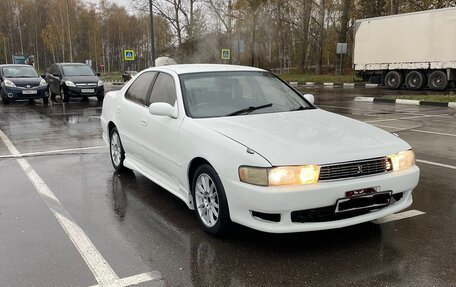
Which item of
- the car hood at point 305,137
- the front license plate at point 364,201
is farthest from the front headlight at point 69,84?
the front license plate at point 364,201

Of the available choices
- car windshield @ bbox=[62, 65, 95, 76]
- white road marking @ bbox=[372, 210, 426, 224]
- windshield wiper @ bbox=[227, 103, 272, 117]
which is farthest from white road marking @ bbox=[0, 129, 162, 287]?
car windshield @ bbox=[62, 65, 95, 76]

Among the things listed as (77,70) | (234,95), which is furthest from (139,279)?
(77,70)

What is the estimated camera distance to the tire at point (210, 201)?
3.80 metres

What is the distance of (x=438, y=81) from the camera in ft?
71.5

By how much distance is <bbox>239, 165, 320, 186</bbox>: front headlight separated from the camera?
11.4 ft

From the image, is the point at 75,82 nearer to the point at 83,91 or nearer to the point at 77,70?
the point at 83,91

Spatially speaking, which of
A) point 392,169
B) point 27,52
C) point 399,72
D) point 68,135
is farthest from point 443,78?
point 27,52

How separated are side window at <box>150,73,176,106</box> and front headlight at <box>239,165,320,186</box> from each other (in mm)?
1682

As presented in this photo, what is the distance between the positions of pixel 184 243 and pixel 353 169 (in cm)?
154

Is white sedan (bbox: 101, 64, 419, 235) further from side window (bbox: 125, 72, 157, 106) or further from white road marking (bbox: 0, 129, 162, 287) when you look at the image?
white road marking (bbox: 0, 129, 162, 287)

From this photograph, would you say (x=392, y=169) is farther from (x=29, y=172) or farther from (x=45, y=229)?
(x=29, y=172)

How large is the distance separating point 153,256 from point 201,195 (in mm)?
729

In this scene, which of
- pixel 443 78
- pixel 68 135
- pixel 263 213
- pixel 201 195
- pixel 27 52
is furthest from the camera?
pixel 27 52

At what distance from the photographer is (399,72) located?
77.5 feet
